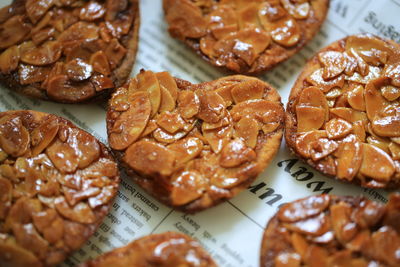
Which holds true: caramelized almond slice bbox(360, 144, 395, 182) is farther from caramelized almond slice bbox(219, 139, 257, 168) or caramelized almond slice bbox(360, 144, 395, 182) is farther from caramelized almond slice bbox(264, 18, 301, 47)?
caramelized almond slice bbox(264, 18, 301, 47)

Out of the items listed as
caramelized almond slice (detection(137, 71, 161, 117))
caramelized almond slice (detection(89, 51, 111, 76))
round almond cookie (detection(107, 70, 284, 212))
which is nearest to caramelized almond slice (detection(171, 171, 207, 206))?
round almond cookie (detection(107, 70, 284, 212))

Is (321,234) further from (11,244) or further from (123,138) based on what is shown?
(11,244)

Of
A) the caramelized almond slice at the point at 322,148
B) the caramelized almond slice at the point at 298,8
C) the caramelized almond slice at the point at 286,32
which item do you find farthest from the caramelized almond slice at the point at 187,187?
the caramelized almond slice at the point at 298,8

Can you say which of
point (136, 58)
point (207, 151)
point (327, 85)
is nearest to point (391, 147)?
point (327, 85)

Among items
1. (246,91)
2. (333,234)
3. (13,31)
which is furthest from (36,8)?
(333,234)

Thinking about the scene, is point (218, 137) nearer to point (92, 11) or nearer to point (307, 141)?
point (307, 141)

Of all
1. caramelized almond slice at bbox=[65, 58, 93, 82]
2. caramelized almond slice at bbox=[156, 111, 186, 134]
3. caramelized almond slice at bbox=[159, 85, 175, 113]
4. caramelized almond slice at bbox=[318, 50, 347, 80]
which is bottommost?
caramelized almond slice at bbox=[65, 58, 93, 82]

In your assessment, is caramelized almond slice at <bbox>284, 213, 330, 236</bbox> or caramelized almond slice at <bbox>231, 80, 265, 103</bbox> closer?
caramelized almond slice at <bbox>284, 213, 330, 236</bbox>
